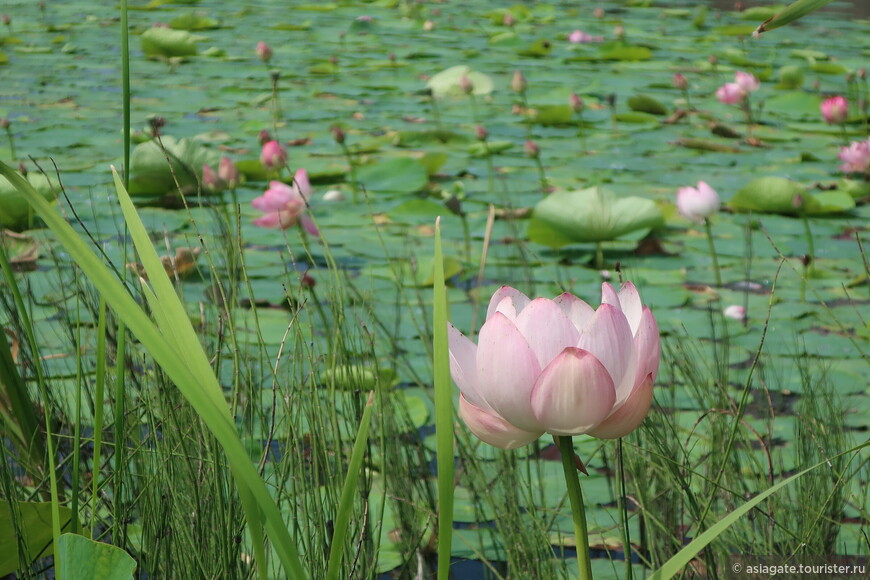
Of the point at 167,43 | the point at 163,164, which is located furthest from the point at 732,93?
the point at 167,43

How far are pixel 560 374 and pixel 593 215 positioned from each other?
1.56 m

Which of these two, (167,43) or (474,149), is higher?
(167,43)

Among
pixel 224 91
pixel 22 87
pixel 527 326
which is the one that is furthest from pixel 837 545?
pixel 22 87

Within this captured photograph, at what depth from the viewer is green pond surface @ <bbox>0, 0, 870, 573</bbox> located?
64.2 inches

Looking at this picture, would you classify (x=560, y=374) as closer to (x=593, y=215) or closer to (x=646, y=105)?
(x=593, y=215)

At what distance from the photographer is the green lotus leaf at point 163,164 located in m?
2.28

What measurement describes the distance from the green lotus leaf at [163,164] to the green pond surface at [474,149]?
0.09 meters

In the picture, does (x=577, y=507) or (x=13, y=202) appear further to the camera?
(x=13, y=202)

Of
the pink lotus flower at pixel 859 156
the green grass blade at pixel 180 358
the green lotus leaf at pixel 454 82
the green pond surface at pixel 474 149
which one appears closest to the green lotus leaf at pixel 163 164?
the green pond surface at pixel 474 149

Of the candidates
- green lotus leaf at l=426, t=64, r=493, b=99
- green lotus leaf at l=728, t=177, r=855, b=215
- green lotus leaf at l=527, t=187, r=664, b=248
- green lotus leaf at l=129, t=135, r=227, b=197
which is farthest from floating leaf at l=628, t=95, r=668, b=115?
green lotus leaf at l=129, t=135, r=227, b=197

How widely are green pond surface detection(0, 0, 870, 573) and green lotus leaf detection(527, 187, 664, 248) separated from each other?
0.20 feet

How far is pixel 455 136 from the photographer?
304 cm

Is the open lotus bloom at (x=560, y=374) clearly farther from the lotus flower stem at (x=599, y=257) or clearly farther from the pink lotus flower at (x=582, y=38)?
the pink lotus flower at (x=582, y=38)

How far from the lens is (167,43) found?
13.9 feet
